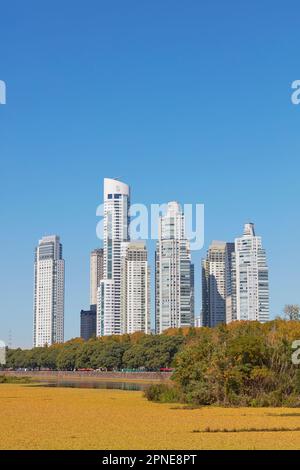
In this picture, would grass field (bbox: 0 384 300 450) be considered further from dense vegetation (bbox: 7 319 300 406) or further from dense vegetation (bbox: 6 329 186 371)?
dense vegetation (bbox: 6 329 186 371)

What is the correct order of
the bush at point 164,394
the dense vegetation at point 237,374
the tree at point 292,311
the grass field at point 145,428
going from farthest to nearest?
the tree at point 292,311 → the bush at point 164,394 → the dense vegetation at point 237,374 → the grass field at point 145,428

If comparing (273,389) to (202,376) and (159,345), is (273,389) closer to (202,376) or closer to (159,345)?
(202,376)

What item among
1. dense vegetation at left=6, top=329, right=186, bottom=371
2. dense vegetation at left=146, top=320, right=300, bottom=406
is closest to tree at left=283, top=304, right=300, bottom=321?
dense vegetation at left=6, top=329, right=186, bottom=371

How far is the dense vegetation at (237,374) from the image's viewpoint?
5472cm

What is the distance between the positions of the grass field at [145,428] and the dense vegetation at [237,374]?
521 cm

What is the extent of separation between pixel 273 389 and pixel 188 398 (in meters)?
6.73

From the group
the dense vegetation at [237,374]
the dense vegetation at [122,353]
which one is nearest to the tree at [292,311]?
the dense vegetation at [122,353]

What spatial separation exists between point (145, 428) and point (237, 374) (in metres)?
22.5

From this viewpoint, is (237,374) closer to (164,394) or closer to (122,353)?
(164,394)

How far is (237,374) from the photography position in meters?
55.7

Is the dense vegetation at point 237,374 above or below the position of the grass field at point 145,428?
above

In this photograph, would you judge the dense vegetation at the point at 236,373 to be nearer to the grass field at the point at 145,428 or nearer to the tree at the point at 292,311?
the grass field at the point at 145,428

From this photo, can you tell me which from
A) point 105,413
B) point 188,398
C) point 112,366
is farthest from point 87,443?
point 112,366
